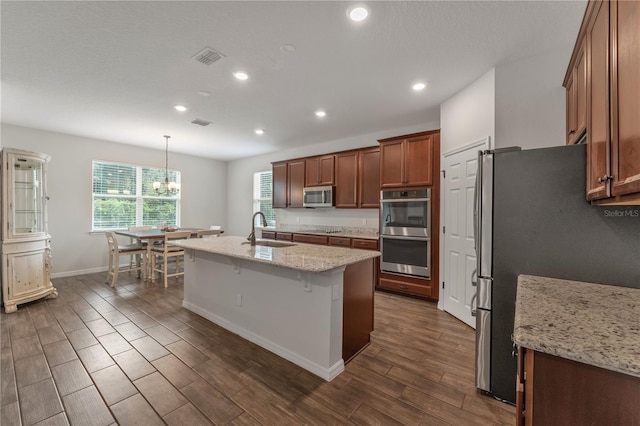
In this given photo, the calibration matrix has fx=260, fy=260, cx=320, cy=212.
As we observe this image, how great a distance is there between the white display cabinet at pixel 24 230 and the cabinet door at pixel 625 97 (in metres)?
5.63

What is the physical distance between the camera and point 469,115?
2.95 m

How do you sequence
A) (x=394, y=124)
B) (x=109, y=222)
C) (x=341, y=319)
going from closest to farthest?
(x=341, y=319) < (x=394, y=124) < (x=109, y=222)

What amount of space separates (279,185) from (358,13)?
4.43 m

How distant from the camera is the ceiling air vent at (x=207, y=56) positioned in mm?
2318

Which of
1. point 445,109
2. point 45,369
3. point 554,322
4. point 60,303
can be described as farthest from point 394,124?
point 60,303

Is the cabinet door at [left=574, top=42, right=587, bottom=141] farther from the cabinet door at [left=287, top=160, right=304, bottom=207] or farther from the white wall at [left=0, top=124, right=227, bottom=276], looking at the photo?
the white wall at [left=0, top=124, right=227, bottom=276]

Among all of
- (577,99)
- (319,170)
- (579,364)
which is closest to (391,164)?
(319,170)

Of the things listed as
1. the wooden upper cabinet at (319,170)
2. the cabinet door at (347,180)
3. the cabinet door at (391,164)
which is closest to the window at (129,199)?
the wooden upper cabinet at (319,170)

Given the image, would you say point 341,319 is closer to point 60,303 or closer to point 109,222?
point 60,303

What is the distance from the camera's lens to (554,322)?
953 millimetres

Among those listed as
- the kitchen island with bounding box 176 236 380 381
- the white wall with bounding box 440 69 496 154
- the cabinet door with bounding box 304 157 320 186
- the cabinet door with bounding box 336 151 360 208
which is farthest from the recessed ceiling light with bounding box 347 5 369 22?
the cabinet door with bounding box 304 157 320 186

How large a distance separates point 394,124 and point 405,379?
3.62 metres

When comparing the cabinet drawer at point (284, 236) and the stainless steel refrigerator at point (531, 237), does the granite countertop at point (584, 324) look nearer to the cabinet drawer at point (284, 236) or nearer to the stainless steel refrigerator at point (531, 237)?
the stainless steel refrigerator at point (531, 237)

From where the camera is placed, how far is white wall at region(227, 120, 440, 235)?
4.80 metres
